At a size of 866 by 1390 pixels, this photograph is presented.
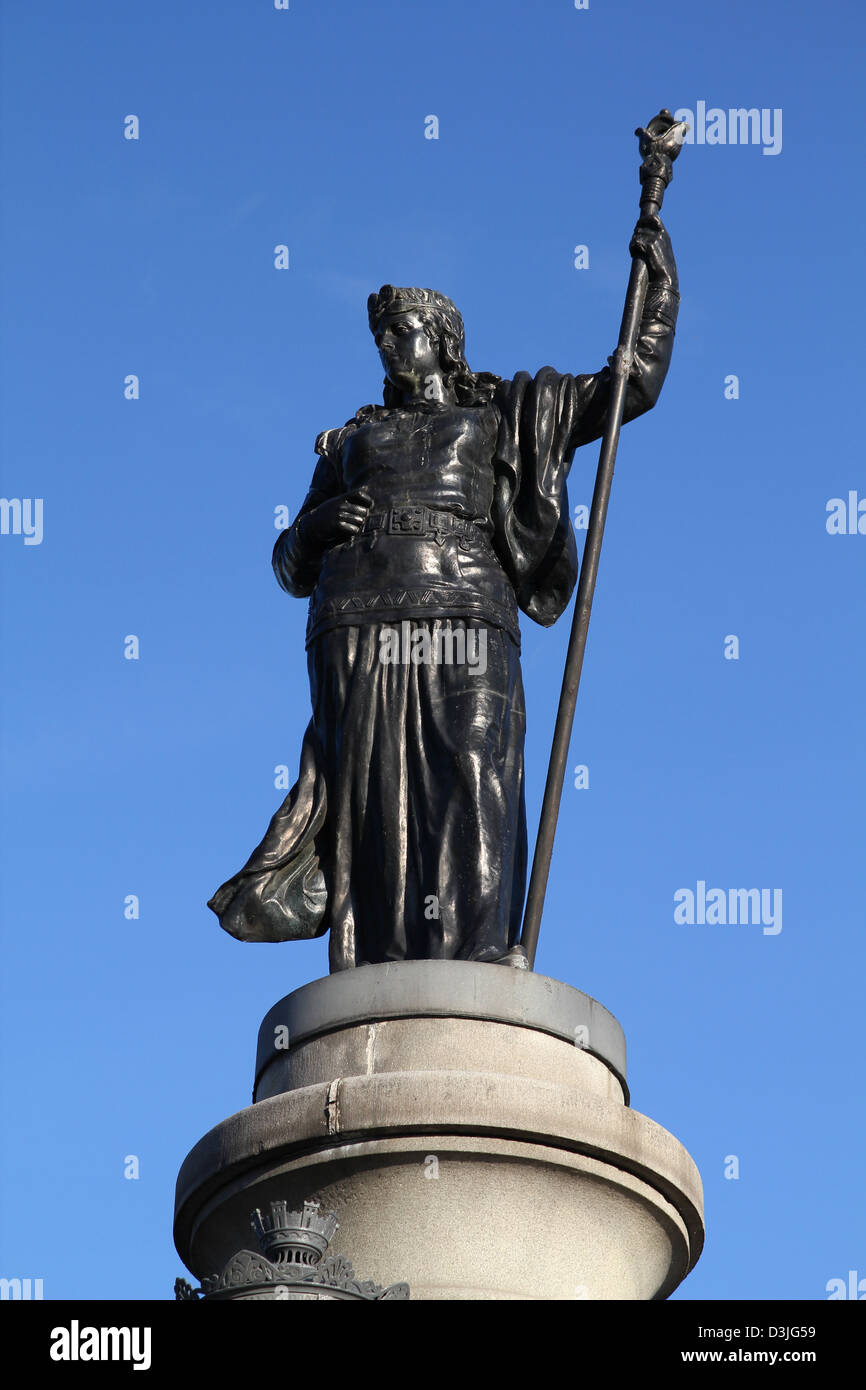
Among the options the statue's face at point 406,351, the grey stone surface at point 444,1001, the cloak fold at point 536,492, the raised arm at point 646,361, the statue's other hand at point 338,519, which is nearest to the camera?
the grey stone surface at point 444,1001

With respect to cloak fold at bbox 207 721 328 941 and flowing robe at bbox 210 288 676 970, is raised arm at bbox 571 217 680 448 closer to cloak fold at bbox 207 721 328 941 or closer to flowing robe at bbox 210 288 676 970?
flowing robe at bbox 210 288 676 970

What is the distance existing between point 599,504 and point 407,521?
1.05 meters

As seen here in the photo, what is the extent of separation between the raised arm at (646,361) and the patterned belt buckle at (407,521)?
118 cm

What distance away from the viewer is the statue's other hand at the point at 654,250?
1334 cm

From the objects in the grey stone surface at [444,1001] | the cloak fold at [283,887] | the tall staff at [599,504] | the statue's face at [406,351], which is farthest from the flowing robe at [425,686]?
the grey stone surface at [444,1001]

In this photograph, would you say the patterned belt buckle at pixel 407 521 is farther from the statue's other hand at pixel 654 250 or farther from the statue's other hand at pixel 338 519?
the statue's other hand at pixel 654 250

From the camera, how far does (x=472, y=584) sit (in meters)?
12.4

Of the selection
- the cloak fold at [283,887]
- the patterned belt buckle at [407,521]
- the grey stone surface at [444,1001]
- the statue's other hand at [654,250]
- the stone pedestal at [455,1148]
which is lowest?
the stone pedestal at [455,1148]

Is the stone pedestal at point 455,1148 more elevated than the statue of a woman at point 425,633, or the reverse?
the statue of a woman at point 425,633

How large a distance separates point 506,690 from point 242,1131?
2920 mm

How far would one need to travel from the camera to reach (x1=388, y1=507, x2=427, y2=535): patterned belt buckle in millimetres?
12422

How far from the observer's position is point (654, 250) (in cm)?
1335
